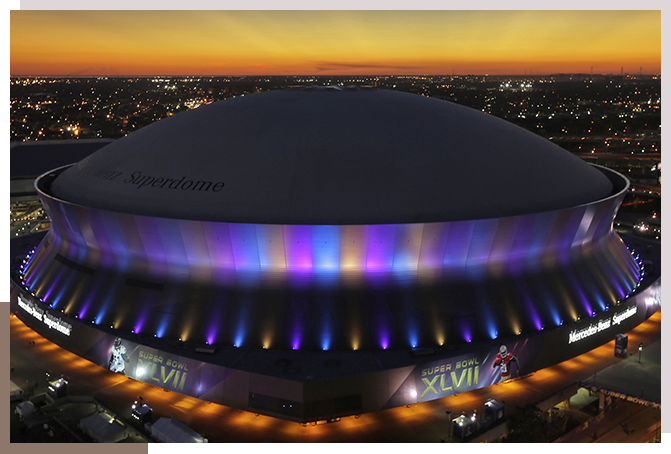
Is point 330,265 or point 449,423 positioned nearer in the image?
point 449,423

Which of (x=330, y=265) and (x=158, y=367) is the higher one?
(x=330, y=265)

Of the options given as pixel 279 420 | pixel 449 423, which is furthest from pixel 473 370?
pixel 279 420

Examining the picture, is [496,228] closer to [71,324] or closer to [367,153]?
[367,153]

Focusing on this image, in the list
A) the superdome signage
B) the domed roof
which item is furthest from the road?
the domed roof

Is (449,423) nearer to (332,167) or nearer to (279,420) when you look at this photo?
(279,420)

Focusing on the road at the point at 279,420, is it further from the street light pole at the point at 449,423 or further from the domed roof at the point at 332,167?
the domed roof at the point at 332,167

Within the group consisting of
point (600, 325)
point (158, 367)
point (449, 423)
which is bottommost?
point (158, 367)

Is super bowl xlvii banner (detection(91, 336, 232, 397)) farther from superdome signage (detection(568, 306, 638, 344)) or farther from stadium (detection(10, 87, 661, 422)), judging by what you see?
superdome signage (detection(568, 306, 638, 344))

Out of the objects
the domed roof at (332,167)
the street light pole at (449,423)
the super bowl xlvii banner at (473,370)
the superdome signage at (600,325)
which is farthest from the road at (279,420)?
the domed roof at (332,167)
